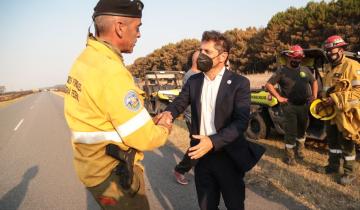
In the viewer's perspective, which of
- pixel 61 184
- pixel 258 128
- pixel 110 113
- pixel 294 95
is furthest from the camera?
pixel 258 128

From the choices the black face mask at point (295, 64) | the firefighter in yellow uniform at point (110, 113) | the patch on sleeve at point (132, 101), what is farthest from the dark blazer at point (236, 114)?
the black face mask at point (295, 64)

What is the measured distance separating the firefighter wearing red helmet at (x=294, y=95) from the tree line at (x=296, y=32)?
1748 centimetres

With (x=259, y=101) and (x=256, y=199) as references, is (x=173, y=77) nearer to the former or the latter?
(x=259, y=101)

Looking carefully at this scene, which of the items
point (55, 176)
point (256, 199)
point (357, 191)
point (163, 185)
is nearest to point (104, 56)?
point (256, 199)

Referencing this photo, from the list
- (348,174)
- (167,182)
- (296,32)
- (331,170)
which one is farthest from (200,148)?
(296,32)

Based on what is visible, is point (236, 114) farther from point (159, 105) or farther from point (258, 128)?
point (159, 105)

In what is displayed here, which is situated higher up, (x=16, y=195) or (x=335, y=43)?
(x=335, y=43)

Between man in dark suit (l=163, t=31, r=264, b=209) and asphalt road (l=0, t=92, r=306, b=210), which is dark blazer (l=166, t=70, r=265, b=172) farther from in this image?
asphalt road (l=0, t=92, r=306, b=210)

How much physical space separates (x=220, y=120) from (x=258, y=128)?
522cm

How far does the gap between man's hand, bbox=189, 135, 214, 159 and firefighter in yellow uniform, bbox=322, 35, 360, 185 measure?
290 centimetres

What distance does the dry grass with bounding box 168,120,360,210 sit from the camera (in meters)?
4.01

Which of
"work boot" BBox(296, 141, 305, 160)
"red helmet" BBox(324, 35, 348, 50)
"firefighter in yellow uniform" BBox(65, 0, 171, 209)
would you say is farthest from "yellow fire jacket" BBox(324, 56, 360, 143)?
"firefighter in yellow uniform" BBox(65, 0, 171, 209)

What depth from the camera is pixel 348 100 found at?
14.7 ft

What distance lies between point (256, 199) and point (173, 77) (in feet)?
33.0
